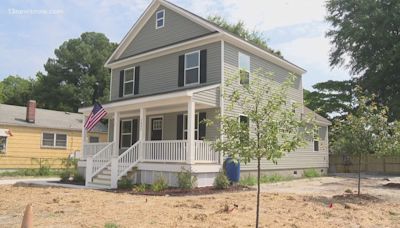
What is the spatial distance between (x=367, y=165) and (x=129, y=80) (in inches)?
726

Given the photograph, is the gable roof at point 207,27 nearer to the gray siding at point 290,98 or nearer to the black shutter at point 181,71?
the gray siding at point 290,98

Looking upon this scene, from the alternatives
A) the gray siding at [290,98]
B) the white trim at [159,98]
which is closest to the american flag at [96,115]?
the white trim at [159,98]

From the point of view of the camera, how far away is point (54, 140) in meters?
28.7

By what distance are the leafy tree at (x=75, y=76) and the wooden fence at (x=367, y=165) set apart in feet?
92.1

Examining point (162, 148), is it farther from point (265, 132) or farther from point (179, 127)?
point (265, 132)

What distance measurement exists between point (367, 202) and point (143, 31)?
48.0ft

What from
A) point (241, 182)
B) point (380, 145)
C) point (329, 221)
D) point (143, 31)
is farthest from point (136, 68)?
point (329, 221)

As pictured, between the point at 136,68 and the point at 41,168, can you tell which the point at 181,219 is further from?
the point at 41,168

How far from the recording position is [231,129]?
24.5ft

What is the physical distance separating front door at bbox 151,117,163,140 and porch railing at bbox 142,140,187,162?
8.78ft

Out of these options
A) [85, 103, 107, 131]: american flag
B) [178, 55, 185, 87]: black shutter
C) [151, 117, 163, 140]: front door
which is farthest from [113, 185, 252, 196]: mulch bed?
[178, 55, 185, 87]: black shutter

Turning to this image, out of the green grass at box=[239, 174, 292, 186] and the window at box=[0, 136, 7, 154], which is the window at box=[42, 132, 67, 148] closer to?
the window at box=[0, 136, 7, 154]

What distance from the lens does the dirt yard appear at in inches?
335

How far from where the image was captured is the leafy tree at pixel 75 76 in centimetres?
4841
